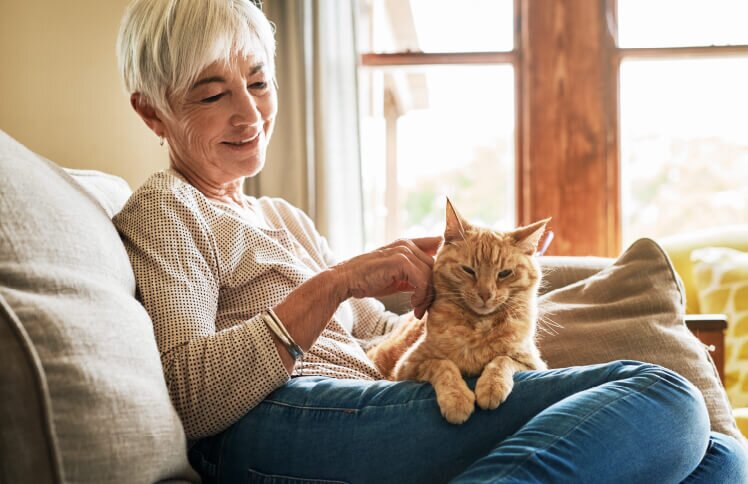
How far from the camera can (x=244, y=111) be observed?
153cm

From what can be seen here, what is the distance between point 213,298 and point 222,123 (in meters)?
0.44

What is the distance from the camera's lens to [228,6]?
1.48 m

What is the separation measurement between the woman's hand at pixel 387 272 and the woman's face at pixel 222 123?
0.45 metres

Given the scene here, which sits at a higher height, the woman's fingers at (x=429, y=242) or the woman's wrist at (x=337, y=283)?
the woman's fingers at (x=429, y=242)

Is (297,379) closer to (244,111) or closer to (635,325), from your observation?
(244,111)

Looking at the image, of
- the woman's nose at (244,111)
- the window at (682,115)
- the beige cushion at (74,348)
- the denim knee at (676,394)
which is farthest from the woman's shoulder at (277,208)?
the window at (682,115)

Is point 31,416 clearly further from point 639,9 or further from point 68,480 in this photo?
point 639,9

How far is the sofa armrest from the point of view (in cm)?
185

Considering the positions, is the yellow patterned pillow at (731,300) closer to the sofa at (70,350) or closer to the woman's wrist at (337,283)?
the woman's wrist at (337,283)

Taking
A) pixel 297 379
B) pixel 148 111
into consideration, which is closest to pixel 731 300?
pixel 297 379

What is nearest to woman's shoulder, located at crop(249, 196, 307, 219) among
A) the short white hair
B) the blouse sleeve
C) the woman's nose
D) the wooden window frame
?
the woman's nose

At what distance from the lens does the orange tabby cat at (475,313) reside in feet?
4.27

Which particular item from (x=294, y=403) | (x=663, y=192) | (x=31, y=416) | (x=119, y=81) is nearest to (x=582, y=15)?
(x=663, y=192)

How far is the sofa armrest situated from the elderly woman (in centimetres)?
65
